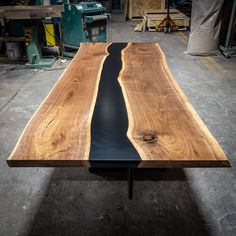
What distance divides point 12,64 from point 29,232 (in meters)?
3.22

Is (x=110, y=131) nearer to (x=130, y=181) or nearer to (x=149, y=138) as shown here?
(x=149, y=138)

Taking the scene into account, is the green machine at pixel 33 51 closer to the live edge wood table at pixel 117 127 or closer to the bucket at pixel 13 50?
the bucket at pixel 13 50

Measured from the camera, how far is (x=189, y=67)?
361 cm

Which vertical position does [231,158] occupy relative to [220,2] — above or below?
below

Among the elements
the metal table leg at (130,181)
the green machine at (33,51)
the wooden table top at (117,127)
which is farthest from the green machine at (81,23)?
the metal table leg at (130,181)

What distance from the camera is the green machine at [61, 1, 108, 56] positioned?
3.67 meters

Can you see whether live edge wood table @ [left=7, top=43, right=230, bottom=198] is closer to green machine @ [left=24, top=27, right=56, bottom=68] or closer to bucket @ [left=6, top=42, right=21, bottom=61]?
green machine @ [left=24, top=27, right=56, bottom=68]

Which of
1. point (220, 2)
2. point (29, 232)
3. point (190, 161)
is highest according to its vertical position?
point (220, 2)

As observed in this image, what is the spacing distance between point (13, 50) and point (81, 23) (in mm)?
1205

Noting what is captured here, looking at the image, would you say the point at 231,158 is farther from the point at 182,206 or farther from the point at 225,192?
the point at 182,206

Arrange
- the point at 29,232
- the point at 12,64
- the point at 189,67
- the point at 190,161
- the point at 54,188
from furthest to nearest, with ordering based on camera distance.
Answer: the point at 12,64 → the point at 189,67 → the point at 54,188 → the point at 29,232 → the point at 190,161

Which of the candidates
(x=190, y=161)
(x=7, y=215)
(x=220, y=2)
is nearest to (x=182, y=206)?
(x=190, y=161)

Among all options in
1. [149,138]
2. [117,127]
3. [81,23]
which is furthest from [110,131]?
[81,23]

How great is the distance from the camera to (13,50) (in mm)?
3932
